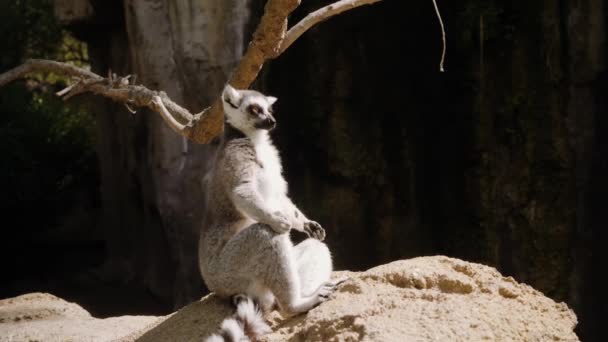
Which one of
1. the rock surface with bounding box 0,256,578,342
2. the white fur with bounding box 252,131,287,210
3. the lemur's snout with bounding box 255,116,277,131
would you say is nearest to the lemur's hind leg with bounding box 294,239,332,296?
the rock surface with bounding box 0,256,578,342

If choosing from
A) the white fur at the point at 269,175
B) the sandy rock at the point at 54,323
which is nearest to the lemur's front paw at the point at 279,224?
the white fur at the point at 269,175

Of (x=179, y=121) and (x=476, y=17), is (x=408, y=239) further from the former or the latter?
(x=179, y=121)

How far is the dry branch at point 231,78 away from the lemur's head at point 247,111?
1.06 metres

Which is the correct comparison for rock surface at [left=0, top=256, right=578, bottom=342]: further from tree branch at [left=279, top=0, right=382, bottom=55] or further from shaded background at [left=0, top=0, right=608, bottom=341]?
shaded background at [left=0, top=0, right=608, bottom=341]

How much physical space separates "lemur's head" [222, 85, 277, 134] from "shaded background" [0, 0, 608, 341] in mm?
4783

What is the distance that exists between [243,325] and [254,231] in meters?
0.60

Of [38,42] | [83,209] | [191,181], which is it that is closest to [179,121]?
[191,181]

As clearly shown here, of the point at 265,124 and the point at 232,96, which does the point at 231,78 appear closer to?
the point at 232,96

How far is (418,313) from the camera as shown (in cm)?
442

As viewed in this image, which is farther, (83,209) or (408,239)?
(83,209)

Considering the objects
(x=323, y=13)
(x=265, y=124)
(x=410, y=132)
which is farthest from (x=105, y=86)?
(x=410, y=132)

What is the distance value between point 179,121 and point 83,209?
7.93 meters

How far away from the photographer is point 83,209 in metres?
15.3

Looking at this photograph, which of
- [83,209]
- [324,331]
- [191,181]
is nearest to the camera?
[324,331]
